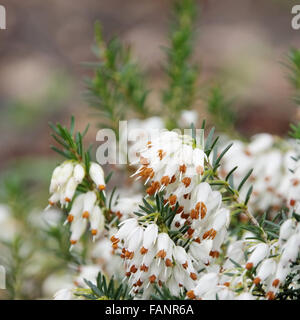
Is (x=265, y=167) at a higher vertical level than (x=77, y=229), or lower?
higher

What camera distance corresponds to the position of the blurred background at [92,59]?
24.1 feet

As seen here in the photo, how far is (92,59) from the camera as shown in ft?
31.1

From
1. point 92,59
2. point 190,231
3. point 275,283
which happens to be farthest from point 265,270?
point 92,59

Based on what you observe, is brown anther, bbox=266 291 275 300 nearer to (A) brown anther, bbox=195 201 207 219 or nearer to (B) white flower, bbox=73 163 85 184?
(A) brown anther, bbox=195 201 207 219

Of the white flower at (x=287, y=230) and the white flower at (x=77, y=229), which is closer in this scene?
the white flower at (x=287, y=230)

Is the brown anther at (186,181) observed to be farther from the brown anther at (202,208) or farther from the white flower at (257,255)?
the white flower at (257,255)

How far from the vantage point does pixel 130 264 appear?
1.89m

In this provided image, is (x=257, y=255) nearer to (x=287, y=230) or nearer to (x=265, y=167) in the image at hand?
(x=287, y=230)

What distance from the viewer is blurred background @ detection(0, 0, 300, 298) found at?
735 cm

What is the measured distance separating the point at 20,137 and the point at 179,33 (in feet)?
15.1

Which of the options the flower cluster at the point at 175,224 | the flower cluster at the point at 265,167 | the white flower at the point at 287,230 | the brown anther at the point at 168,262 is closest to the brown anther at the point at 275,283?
the white flower at the point at 287,230
